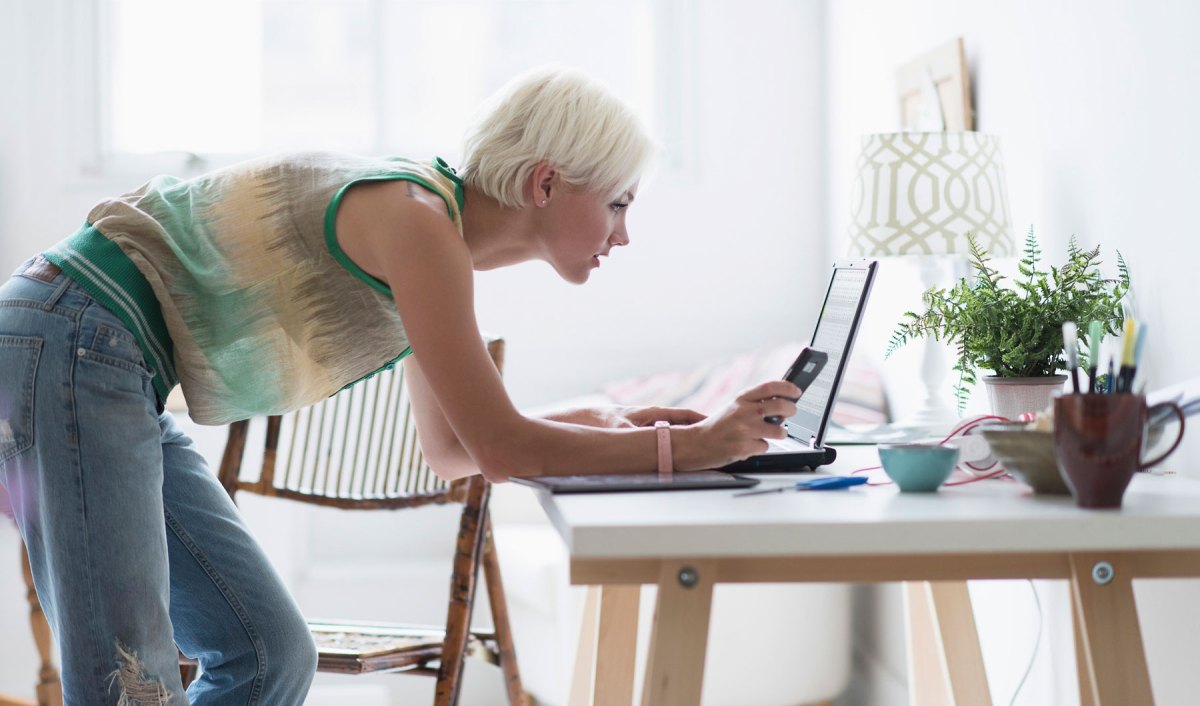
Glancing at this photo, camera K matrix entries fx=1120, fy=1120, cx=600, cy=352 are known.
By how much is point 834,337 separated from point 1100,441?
433mm

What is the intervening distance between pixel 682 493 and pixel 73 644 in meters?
0.57

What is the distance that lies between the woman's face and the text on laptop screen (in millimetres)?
257

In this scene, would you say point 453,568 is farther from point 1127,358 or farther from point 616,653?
point 1127,358

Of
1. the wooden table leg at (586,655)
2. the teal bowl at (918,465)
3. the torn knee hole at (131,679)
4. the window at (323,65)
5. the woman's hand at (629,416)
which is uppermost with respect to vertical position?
the window at (323,65)

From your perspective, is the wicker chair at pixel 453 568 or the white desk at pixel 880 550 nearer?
the white desk at pixel 880 550

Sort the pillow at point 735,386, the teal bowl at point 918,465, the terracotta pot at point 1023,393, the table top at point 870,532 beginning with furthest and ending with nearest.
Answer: the pillow at point 735,386 → the terracotta pot at point 1023,393 → the teal bowl at point 918,465 → the table top at point 870,532

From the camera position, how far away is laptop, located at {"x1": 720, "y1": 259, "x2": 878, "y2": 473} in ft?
3.92

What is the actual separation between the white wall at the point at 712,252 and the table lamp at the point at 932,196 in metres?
1.36

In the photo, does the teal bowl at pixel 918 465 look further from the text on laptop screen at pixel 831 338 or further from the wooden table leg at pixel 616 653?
the wooden table leg at pixel 616 653

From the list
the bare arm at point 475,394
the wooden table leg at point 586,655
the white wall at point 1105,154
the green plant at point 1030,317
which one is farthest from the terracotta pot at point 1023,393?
the wooden table leg at point 586,655

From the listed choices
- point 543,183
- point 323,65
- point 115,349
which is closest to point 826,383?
point 543,183

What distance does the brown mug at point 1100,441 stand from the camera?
852 millimetres

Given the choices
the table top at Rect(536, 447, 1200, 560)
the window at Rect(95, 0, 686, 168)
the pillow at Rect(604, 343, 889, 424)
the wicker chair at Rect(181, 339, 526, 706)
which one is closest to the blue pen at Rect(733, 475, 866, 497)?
the table top at Rect(536, 447, 1200, 560)

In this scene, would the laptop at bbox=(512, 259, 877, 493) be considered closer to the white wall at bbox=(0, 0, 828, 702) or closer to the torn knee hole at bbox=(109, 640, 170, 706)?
the torn knee hole at bbox=(109, 640, 170, 706)
